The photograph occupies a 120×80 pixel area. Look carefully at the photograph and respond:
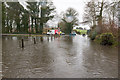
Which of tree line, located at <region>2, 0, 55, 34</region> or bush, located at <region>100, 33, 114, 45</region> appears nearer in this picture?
bush, located at <region>100, 33, 114, 45</region>

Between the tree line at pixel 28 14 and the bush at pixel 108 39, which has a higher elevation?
the tree line at pixel 28 14

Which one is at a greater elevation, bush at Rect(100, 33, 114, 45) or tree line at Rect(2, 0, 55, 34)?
tree line at Rect(2, 0, 55, 34)

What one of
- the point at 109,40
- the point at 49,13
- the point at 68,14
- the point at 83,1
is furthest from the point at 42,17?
the point at 109,40

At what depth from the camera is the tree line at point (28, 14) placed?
1711 inches

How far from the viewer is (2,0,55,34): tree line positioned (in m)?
43.5

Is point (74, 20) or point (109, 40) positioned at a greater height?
point (74, 20)

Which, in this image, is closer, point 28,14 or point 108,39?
point 108,39

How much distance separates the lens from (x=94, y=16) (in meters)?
26.9

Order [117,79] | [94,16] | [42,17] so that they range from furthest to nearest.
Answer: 1. [42,17]
2. [94,16]
3. [117,79]

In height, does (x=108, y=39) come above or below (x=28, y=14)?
below

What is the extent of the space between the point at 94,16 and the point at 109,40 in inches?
569

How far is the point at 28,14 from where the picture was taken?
44906 millimetres

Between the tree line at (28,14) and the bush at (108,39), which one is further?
the tree line at (28,14)

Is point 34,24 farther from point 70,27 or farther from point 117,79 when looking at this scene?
point 117,79
